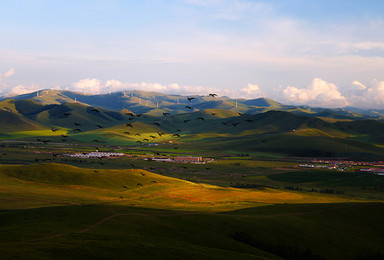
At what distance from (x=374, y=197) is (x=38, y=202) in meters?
148

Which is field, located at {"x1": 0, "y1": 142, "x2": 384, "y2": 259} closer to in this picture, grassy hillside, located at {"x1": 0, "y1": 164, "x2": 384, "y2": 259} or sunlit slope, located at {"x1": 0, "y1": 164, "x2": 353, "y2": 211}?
grassy hillside, located at {"x1": 0, "y1": 164, "x2": 384, "y2": 259}

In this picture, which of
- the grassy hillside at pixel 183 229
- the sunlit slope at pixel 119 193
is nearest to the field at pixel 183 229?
→ the grassy hillside at pixel 183 229

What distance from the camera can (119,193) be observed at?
17462 cm

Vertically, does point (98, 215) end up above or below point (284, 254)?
above

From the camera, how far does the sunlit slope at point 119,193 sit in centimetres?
13812

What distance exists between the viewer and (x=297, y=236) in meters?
97.4

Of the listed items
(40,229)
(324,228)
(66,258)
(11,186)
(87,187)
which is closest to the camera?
(66,258)

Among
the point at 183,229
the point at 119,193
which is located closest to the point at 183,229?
the point at 183,229

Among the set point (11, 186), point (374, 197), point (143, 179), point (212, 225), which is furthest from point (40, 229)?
point (374, 197)

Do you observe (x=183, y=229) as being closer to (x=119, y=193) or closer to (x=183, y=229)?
(x=183, y=229)

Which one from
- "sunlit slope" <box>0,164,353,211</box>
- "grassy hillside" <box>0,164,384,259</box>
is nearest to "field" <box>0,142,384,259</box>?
"grassy hillside" <box>0,164,384,259</box>

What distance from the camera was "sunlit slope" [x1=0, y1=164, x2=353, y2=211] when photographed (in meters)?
138

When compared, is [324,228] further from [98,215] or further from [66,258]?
[66,258]

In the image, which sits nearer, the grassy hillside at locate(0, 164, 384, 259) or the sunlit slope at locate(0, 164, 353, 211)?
the grassy hillside at locate(0, 164, 384, 259)
